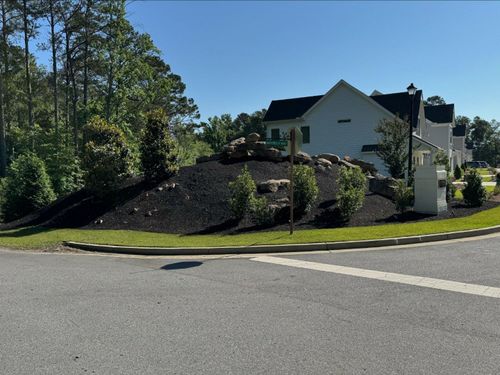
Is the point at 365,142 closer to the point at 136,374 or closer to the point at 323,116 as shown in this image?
the point at 323,116

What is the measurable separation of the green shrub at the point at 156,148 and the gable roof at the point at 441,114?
138 feet

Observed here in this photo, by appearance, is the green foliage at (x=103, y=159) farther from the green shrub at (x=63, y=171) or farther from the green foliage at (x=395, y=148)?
the green foliage at (x=395, y=148)

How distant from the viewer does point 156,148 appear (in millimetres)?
18016

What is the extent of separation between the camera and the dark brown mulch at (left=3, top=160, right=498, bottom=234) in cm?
1422

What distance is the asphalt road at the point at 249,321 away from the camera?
403 cm

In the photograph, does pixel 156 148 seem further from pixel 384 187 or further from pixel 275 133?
pixel 275 133

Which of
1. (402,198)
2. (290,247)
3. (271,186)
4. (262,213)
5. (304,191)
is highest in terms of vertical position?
(271,186)

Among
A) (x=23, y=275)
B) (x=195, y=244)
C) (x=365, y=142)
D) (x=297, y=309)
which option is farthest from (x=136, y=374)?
(x=365, y=142)

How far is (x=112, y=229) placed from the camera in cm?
1497

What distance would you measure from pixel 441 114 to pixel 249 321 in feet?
173

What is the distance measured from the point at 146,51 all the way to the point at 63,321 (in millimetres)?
32191

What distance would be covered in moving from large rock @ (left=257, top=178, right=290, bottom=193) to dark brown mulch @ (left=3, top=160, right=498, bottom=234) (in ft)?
1.06

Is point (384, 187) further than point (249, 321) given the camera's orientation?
Yes

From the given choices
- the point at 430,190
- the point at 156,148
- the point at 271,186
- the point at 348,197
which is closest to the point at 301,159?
the point at 271,186
